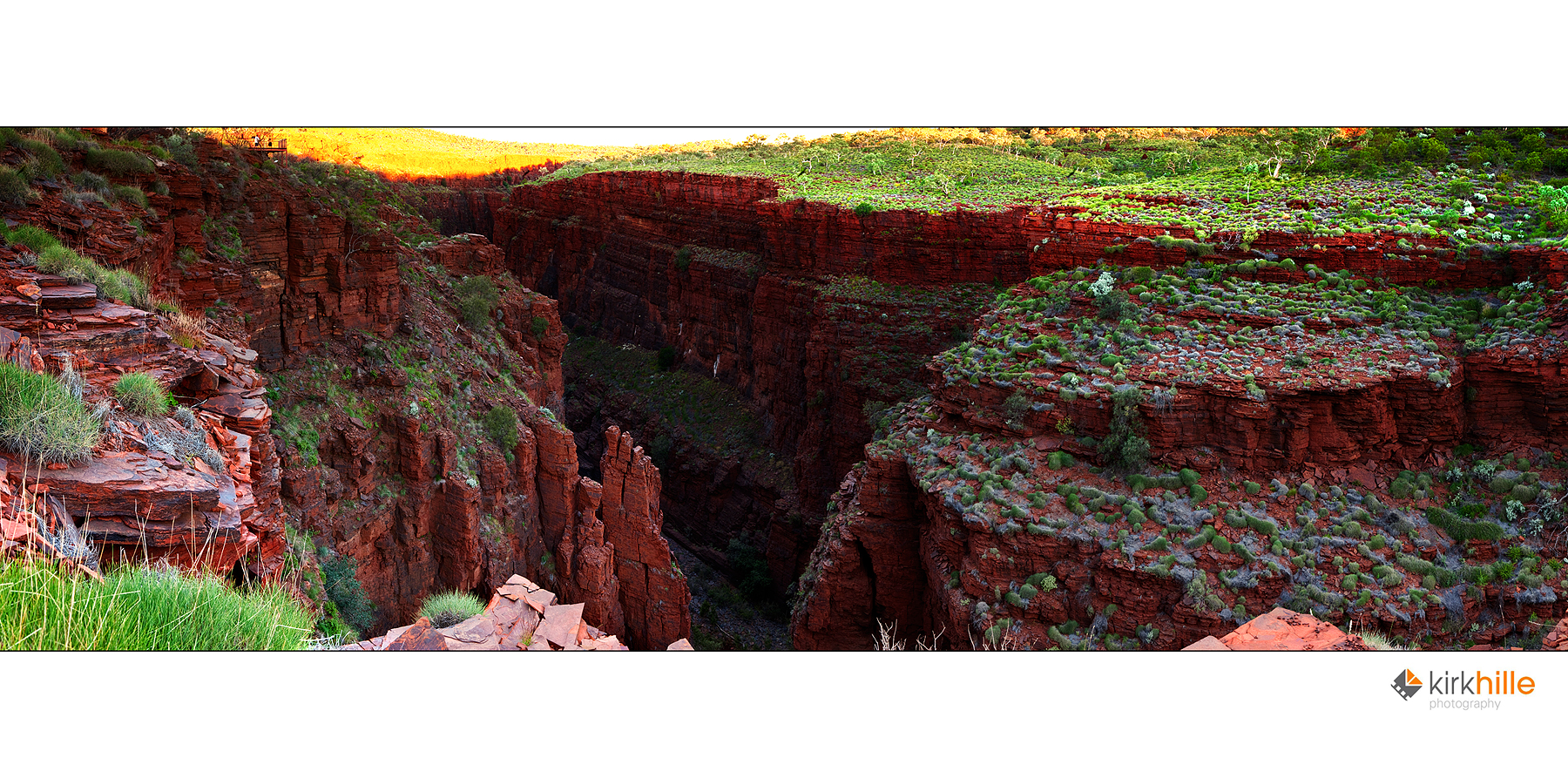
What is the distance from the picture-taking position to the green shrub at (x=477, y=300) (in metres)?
24.5

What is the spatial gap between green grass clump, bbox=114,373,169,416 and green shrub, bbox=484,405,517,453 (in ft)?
40.9

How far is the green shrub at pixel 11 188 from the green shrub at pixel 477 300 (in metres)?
12.4

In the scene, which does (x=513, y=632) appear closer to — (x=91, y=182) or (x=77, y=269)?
(x=77, y=269)

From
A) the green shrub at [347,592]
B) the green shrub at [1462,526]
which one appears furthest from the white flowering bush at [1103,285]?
the green shrub at [347,592]

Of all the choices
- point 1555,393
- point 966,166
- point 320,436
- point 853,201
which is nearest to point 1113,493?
point 1555,393

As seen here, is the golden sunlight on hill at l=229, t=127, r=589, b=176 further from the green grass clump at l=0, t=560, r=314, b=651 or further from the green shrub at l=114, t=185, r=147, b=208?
the green grass clump at l=0, t=560, r=314, b=651

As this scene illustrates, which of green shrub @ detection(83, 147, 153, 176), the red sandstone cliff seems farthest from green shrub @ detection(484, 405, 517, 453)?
the red sandstone cliff

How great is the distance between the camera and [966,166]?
44312 millimetres

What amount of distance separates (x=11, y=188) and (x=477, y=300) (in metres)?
12.9

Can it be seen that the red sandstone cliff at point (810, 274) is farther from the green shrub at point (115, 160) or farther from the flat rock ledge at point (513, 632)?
the green shrub at point (115, 160)

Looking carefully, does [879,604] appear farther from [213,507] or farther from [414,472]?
[213,507]

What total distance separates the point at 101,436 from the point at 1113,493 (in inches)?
621

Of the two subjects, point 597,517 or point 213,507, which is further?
point 597,517
